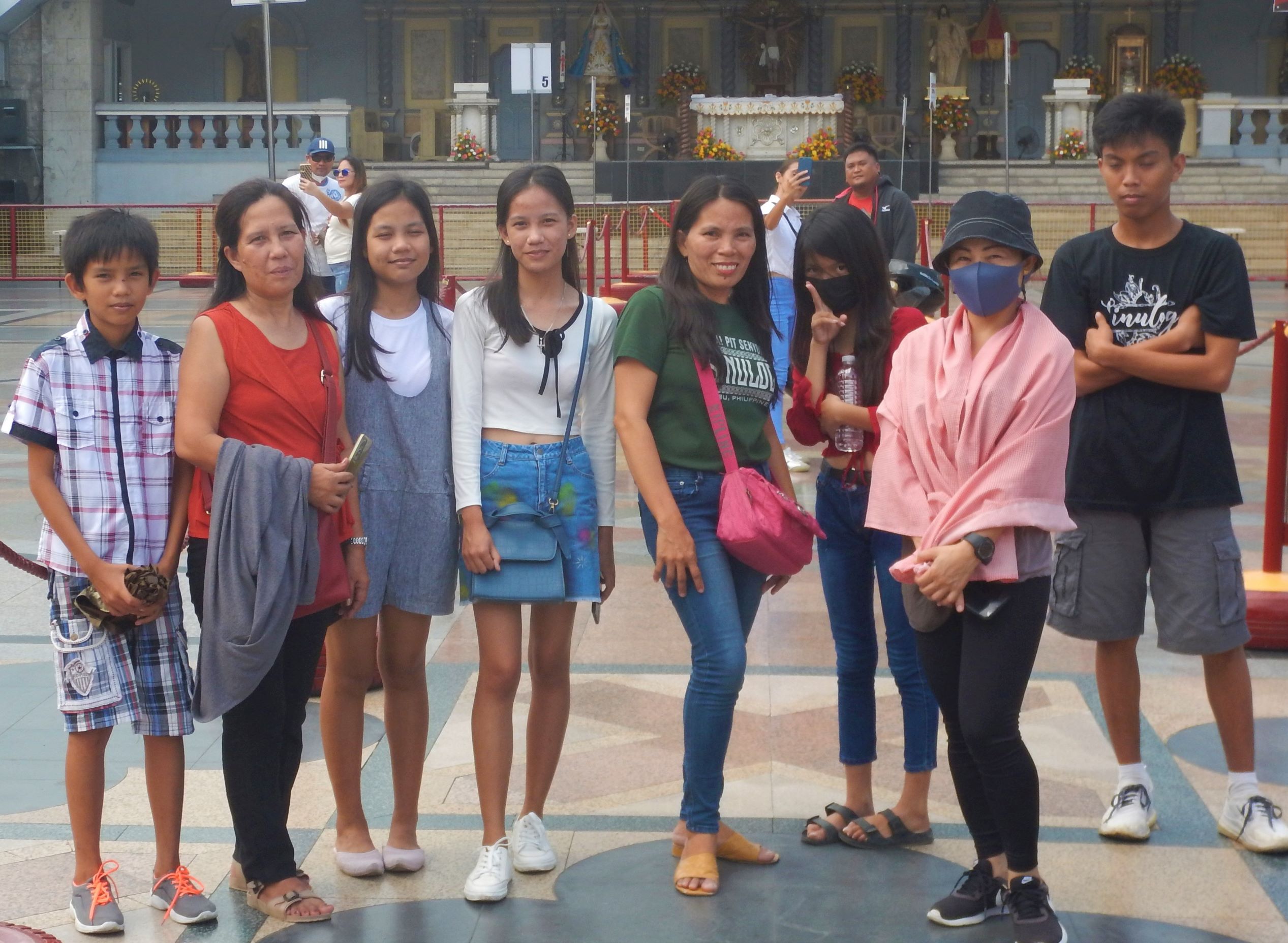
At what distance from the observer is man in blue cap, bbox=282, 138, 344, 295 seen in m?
11.1

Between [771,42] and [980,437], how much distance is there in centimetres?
3100

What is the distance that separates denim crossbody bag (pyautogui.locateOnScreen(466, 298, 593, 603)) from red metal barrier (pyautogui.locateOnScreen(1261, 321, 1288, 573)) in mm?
3323

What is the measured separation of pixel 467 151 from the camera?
30.5m

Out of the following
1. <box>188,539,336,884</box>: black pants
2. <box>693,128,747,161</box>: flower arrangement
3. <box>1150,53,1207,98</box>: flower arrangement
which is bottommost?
<box>188,539,336,884</box>: black pants

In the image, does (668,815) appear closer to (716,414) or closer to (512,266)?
(716,414)

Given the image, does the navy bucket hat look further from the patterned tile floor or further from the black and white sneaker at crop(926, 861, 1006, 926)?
the patterned tile floor

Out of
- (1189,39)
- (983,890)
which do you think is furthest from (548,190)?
(1189,39)

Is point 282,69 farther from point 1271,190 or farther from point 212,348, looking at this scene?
point 212,348

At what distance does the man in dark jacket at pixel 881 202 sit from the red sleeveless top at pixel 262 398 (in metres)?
6.31

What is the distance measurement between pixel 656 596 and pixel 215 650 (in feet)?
11.1

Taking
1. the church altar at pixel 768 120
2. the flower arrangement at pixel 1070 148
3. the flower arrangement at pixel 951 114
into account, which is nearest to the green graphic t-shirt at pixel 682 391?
the church altar at pixel 768 120

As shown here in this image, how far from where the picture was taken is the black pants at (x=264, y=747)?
3.89m

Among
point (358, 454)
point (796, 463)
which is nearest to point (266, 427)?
point (358, 454)

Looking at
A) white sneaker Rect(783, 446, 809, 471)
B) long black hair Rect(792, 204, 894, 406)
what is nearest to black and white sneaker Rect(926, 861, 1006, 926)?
long black hair Rect(792, 204, 894, 406)
